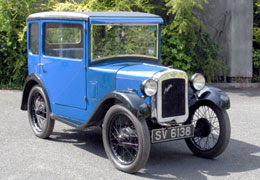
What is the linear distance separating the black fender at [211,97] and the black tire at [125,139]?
99cm

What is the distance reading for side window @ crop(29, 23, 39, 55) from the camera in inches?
255

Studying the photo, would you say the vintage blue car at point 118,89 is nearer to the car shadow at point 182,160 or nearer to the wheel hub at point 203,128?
the wheel hub at point 203,128

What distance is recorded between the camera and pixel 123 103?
4.93 metres

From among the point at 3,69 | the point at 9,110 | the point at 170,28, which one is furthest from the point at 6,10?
the point at 170,28

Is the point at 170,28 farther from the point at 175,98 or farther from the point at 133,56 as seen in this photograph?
the point at 175,98

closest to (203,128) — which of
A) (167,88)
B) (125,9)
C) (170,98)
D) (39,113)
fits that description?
(170,98)

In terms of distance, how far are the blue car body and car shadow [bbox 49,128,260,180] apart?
1.84 feet

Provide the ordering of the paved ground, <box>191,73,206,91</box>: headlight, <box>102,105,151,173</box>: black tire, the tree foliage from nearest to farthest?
1. <box>102,105,151,173</box>: black tire
2. the paved ground
3. <box>191,73,206,91</box>: headlight
4. the tree foliage

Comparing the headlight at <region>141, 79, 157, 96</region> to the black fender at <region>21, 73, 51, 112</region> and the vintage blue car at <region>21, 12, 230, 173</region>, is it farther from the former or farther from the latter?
the black fender at <region>21, 73, 51, 112</region>

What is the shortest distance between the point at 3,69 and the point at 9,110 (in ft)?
9.29

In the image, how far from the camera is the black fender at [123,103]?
468 centimetres

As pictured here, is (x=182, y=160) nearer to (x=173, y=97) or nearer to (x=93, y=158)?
(x=173, y=97)

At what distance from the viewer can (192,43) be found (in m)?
10.9

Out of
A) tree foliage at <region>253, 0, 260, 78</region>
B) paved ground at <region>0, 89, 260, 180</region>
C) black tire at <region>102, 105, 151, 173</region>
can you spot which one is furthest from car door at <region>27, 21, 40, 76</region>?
tree foliage at <region>253, 0, 260, 78</region>
